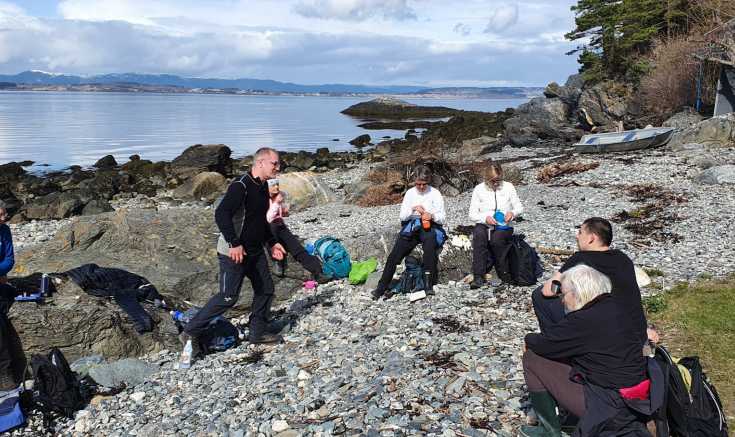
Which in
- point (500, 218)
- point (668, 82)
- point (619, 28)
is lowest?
point (500, 218)

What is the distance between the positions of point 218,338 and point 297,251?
3.06 m

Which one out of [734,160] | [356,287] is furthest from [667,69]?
[356,287]

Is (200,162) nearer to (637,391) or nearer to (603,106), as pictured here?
(603,106)

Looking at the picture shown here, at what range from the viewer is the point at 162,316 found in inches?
303

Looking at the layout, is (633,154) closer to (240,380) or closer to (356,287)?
(356,287)

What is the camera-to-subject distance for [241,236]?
6371mm

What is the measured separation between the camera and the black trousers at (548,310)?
4.84m

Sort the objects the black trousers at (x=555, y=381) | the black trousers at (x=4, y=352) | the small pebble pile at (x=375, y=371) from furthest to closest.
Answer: the black trousers at (x=4, y=352)
the small pebble pile at (x=375, y=371)
the black trousers at (x=555, y=381)

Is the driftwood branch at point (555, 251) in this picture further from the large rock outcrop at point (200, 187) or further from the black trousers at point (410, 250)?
the large rock outcrop at point (200, 187)

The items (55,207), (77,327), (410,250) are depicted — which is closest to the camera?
(77,327)

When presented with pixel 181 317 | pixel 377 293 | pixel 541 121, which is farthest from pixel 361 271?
pixel 541 121

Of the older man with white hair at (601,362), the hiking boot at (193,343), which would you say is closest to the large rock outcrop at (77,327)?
the hiking boot at (193,343)

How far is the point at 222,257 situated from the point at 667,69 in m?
33.6

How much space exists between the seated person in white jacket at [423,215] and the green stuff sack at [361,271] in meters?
1.23
